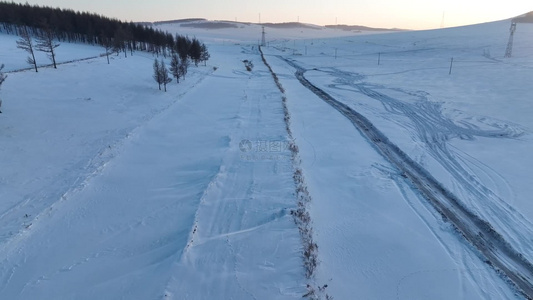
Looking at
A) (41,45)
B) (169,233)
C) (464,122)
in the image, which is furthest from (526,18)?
(169,233)

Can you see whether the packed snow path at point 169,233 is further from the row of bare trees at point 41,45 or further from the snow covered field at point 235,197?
the row of bare trees at point 41,45

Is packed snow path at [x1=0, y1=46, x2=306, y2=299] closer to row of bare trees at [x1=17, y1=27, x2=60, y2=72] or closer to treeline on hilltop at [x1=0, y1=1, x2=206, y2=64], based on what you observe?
row of bare trees at [x1=17, y1=27, x2=60, y2=72]

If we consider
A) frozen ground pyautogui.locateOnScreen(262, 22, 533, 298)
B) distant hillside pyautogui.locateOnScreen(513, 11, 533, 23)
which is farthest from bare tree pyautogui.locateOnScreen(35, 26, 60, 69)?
distant hillside pyautogui.locateOnScreen(513, 11, 533, 23)

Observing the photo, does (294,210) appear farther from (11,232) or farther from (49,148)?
(49,148)

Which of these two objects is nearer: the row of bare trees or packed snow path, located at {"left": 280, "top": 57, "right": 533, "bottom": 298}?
packed snow path, located at {"left": 280, "top": 57, "right": 533, "bottom": 298}

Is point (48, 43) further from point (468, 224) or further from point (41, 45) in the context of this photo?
point (468, 224)

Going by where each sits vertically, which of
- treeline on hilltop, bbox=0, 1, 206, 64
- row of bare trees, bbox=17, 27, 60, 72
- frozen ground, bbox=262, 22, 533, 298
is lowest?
frozen ground, bbox=262, 22, 533, 298

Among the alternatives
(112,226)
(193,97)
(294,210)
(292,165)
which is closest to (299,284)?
(294,210)

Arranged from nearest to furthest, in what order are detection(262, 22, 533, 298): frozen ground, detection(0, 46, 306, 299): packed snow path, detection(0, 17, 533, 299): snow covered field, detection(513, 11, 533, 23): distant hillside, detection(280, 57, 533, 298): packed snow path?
detection(0, 46, 306, 299): packed snow path
detection(0, 17, 533, 299): snow covered field
detection(280, 57, 533, 298): packed snow path
detection(262, 22, 533, 298): frozen ground
detection(513, 11, 533, 23): distant hillside
